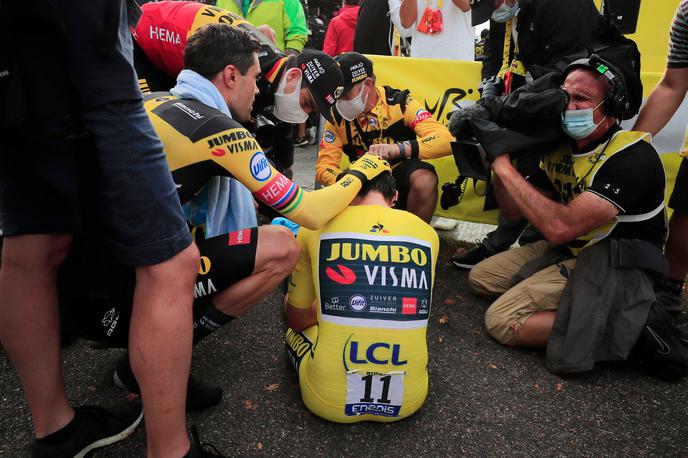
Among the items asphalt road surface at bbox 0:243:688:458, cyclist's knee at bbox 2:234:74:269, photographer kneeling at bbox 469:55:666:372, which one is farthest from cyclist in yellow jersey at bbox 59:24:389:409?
photographer kneeling at bbox 469:55:666:372

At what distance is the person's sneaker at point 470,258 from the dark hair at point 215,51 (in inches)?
87.1

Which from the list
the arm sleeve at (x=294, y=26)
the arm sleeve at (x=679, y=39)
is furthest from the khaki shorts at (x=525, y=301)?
the arm sleeve at (x=294, y=26)

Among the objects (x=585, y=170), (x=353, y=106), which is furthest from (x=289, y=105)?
(x=585, y=170)

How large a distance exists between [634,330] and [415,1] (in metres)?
3.26

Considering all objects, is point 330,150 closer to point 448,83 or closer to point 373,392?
point 448,83

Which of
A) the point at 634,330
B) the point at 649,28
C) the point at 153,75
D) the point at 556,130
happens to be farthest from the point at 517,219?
the point at 153,75

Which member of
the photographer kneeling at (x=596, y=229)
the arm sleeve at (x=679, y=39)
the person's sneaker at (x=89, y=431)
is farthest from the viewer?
the arm sleeve at (x=679, y=39)

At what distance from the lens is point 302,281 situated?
88.1 inches

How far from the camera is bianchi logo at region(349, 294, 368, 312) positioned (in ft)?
6.15

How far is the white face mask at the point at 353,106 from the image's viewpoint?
11.6ft

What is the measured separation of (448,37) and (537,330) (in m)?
2.86

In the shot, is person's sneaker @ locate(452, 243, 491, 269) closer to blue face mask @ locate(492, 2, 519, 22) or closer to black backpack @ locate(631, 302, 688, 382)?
black backpack @ locate(631, 302, 688, 382)

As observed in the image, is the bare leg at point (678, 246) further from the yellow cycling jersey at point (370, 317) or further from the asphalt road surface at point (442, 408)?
the yellow cycling jersey at point (370, 317)

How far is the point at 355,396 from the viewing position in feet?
6.30
